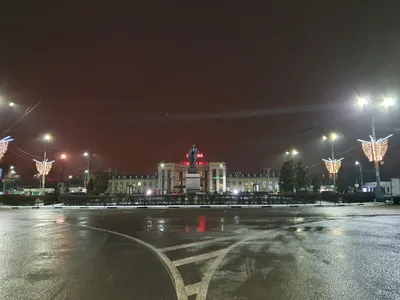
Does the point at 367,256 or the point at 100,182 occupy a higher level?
the point at 100,182

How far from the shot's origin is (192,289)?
20.1ft

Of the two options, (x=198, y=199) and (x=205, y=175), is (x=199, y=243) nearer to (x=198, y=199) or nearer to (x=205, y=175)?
(x=198, y=199)

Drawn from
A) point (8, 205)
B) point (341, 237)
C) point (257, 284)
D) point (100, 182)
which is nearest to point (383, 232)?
point (341, 237)

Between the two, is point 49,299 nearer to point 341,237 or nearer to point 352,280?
point 352,280

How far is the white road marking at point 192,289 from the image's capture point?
19.4ft

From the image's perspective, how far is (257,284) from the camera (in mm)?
6434

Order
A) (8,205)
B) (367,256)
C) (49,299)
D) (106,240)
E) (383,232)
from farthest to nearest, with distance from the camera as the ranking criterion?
(8,205), (383,232), (106,240), (367,256), (49,299)

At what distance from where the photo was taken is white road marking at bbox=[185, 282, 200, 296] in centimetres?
591

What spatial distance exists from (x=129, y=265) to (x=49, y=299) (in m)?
2.70

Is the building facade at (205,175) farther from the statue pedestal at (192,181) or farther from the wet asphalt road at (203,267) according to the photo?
the wet asphalt road at (203,267)

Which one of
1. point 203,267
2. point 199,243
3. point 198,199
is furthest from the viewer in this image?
point 198,199

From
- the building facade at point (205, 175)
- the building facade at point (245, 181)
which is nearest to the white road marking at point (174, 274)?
the building facade at point (205, 175)

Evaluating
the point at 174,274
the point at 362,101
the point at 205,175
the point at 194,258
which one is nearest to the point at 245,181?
the point at 205,175

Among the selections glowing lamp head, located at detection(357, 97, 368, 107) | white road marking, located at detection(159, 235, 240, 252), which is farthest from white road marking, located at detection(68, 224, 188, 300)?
glowing lamp head, located at detection(357, 97, 368, 107)
